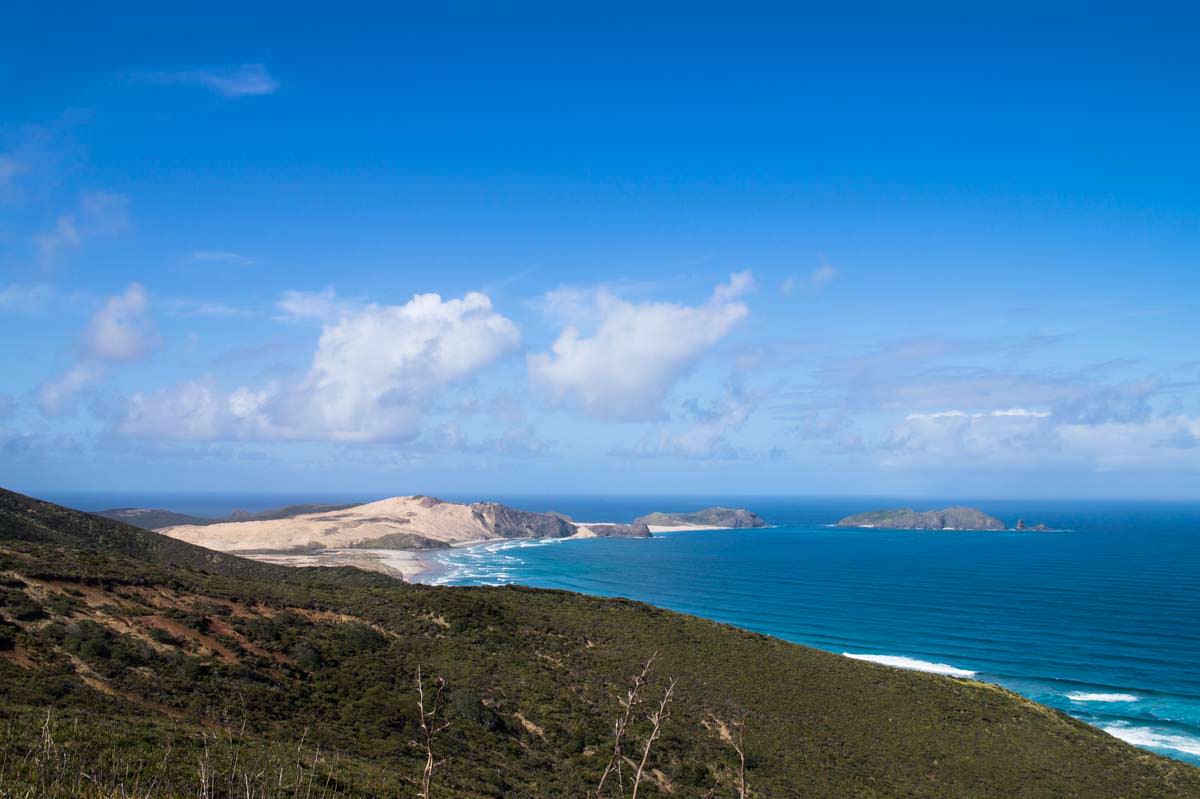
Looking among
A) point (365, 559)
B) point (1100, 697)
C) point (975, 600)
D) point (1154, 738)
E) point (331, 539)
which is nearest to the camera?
point (1154, 738)

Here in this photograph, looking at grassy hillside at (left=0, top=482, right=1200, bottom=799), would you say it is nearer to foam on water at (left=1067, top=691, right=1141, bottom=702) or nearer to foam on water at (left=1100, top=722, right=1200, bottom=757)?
foam on water at (left=1100, top=722, right=1200, bottom=757)

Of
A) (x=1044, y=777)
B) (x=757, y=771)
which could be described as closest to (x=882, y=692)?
(x=1044, y=777)

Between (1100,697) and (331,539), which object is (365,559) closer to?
(331,539)

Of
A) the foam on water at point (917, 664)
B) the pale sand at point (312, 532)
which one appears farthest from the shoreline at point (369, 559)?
the foam on water at point (917, 664)

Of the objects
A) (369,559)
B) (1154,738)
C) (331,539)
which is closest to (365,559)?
(369,559)

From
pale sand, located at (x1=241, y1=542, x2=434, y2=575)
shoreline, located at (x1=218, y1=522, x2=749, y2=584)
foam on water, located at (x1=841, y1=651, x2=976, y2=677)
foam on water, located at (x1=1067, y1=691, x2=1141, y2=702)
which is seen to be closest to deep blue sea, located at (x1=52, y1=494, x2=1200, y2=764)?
foam on water, located at (x1=1067, y1=691, x2=1141, y2=702)
